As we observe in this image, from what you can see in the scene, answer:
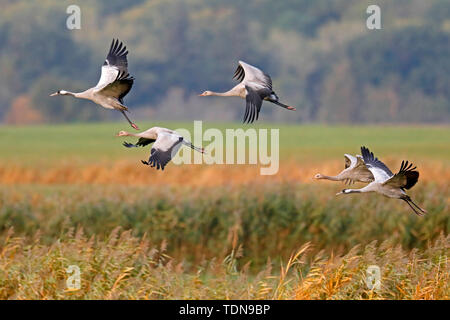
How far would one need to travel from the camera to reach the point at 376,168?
5.05 m

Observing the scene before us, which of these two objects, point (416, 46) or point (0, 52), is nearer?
point (416, 46)

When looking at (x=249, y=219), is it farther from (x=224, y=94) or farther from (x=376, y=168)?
(x=224, y=94)

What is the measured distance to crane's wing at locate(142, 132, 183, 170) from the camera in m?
4.46

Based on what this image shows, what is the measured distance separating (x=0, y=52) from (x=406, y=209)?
78254 mm

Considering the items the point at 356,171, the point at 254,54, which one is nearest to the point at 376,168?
the point at 356,171

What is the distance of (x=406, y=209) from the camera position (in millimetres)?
23344

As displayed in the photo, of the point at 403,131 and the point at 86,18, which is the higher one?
the point at 86,18

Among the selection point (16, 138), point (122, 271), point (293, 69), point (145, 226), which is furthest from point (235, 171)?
point (293, 69)

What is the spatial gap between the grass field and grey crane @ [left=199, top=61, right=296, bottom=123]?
185 centimetres

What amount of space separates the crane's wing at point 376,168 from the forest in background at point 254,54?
64738 millimetres

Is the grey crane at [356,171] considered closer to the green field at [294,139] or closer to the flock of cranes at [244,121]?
A: the flock of cranes at [244,121]

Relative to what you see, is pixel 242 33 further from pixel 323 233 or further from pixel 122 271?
pixel 122 271

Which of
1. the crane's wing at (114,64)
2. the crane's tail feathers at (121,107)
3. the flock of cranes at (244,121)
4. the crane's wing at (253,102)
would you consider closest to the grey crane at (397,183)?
the flock of cranes at (244,121)

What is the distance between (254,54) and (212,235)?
205 ft
